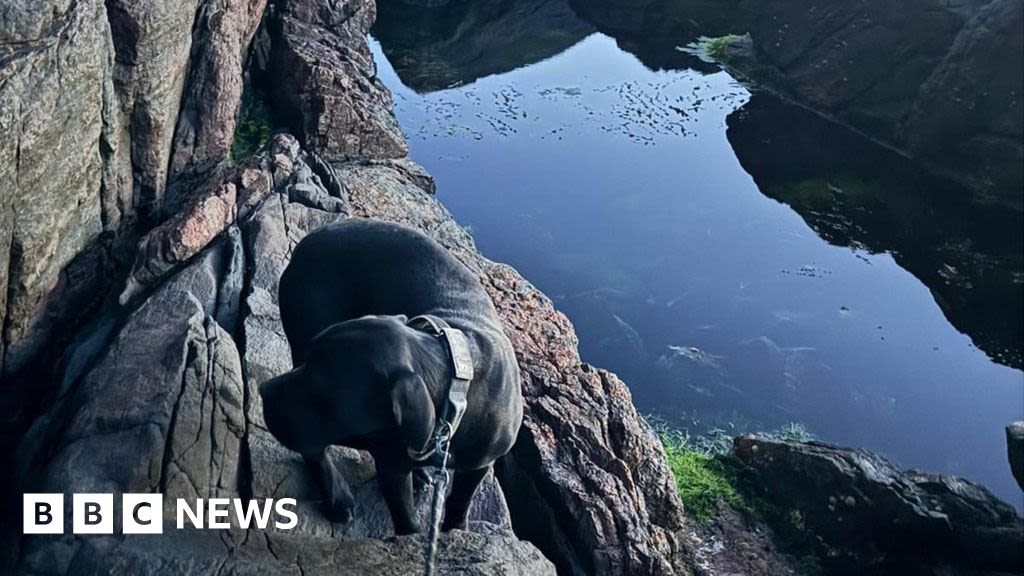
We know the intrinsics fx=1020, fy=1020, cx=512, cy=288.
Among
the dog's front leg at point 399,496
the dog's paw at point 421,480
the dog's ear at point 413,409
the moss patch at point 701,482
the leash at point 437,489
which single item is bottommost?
the moss patch at point 701,482

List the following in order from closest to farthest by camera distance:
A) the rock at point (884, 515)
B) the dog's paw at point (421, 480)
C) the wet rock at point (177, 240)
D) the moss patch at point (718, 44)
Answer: the dog's paw at point (421, 480) → the wet rock at point (177, 240) → the rock at point (884, 515) → the moss patch at point (718, 44)

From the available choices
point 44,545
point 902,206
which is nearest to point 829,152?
point 902,206

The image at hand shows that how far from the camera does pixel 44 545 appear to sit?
14.6 ft

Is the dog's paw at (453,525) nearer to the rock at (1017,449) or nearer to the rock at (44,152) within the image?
the rock at (44,152)

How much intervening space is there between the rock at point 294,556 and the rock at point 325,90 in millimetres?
5741

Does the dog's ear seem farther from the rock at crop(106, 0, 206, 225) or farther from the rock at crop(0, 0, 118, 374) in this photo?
the rock at crop(106, 0, 206, 225)

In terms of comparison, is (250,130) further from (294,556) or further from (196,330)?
(294,556)

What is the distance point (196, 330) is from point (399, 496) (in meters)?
1.73

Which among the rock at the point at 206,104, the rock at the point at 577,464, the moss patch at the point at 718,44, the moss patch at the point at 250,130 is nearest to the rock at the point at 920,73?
the moss patch at the point at 718,44

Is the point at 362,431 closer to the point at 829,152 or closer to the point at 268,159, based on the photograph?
the point at 268,159

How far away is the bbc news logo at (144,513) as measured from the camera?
4.48 meters

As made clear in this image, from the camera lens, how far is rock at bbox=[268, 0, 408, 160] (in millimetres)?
10078

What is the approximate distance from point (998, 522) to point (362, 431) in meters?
6.14

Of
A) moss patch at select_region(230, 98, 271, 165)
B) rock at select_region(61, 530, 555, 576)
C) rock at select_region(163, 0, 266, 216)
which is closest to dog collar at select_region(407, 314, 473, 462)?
rock at select_region(61, 530, 555, 576)
